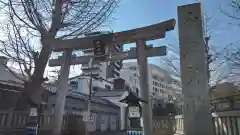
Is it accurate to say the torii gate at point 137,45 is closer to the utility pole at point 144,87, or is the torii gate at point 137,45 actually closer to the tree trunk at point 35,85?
the utility pole at point 144,87

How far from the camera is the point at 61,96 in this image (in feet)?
29.4

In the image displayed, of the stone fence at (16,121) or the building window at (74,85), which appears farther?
the building window at (74,85)

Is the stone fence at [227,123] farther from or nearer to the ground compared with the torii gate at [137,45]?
nearer to the ground

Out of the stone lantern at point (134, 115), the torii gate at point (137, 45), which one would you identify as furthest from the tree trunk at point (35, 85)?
the stone lantern at point (134, 115)

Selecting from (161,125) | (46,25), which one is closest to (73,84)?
(161,125)

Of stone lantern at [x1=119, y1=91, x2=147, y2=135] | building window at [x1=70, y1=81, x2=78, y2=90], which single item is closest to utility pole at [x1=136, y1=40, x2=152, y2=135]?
stone lantern at [x1=119, y1=91, x2=147, y2=135]

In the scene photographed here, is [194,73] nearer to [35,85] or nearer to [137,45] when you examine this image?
[137,45]

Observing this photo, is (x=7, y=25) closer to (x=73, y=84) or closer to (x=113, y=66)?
(x=113, y=66)

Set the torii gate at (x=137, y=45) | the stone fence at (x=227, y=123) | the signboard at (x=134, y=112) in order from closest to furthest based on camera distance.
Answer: the stone fence at (x=227, y=123)
the signboard at (x=134, y=112)
the torii gate at (x=137, y=45)

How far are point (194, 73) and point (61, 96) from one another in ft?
18.5

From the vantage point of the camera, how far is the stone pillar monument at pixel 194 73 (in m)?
5.02

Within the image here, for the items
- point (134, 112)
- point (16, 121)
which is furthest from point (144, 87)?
point (16, 121)

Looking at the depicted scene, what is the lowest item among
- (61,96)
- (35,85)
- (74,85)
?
(61,96)

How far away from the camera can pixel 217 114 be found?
597 cm
